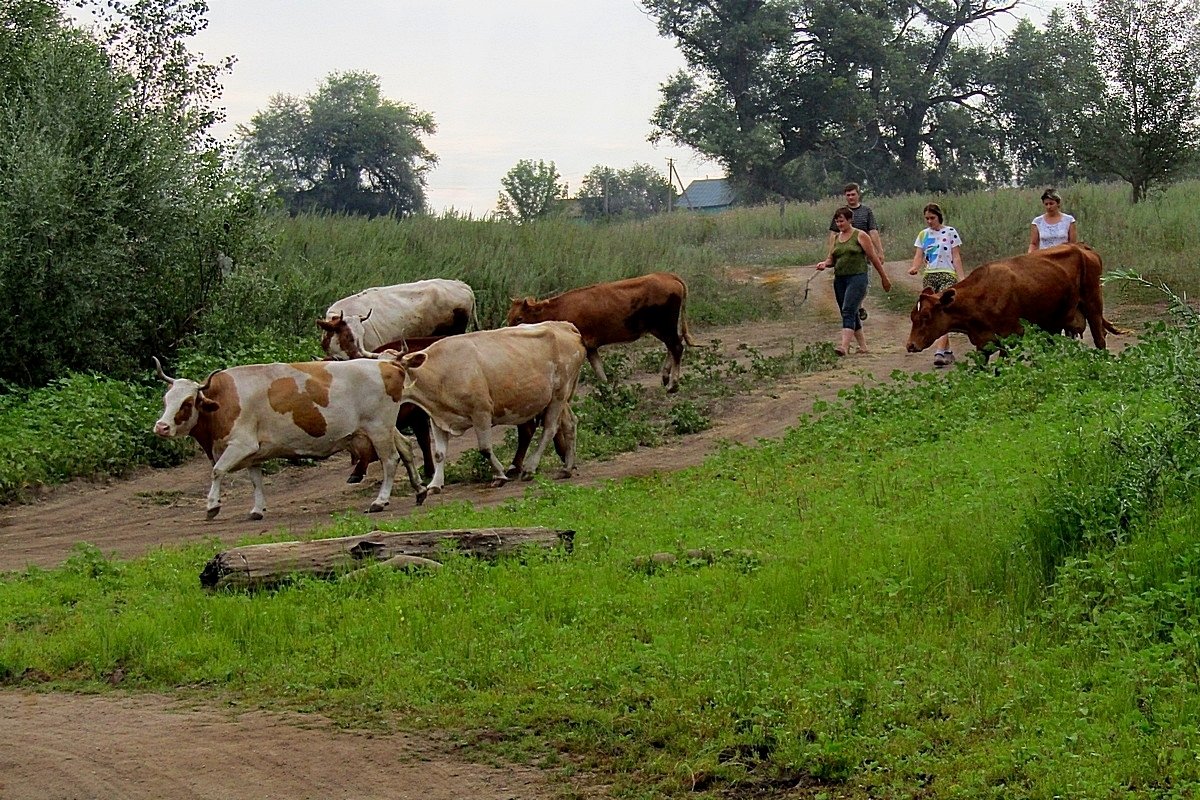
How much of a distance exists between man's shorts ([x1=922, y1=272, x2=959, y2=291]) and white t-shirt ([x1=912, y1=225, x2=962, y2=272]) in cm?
5

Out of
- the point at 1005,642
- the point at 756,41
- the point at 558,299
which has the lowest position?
the point at 1005,642

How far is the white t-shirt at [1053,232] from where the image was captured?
17.1m

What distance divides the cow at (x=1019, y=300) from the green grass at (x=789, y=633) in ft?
16.1

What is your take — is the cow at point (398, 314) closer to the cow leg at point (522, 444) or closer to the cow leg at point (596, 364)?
the cow leg at point (596, 364)

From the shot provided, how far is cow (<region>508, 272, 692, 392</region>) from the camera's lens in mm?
18203

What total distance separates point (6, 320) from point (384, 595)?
996cm

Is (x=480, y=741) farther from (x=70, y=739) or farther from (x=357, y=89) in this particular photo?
(x=357, y=89)

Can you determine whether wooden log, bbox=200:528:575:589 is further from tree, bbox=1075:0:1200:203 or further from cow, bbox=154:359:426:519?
tree, bbox=1075:0:1200:203

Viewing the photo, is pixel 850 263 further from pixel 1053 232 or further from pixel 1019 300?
pixel 1019 300

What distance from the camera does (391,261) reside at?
23.2 metres

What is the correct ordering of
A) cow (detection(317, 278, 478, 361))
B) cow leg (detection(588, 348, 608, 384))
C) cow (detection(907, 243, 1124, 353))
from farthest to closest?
1. cow leg (detection(588, 348, 608, 384))
2. cow (detection(317, 278, 478, 361))
3. cow (detection(907, 243, 1124, 353))

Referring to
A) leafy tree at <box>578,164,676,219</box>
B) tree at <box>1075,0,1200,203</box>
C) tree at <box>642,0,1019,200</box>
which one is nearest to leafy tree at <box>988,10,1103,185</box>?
tree at <box>642,0,1019,200</box>

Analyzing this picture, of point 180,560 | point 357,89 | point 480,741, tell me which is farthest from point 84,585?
point 357,89

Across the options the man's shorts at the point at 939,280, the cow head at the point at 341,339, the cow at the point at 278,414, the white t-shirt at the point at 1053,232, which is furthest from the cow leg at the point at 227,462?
the white t-shirt at the point at 1053,232
